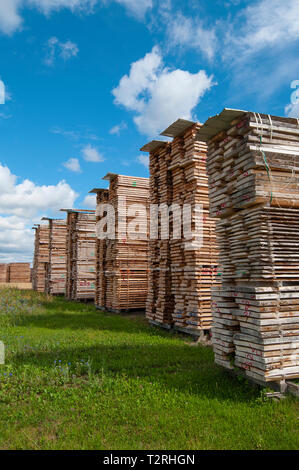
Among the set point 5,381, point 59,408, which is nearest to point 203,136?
point 59,408

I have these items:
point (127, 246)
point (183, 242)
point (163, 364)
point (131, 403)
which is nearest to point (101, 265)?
point (127, 246)

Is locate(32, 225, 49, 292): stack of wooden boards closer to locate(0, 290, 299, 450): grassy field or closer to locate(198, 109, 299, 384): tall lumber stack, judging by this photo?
locate(0, 290, 299, 450): grassy field

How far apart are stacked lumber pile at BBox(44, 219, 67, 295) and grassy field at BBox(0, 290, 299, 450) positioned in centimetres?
1680

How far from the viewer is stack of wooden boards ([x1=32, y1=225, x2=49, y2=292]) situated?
91.8 ft

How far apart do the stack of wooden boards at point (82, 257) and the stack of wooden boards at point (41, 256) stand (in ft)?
21.5

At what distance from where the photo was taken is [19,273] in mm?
36938

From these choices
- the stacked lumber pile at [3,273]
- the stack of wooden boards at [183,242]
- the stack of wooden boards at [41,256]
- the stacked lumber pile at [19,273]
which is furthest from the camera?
the stacked lumber pile at [19,273]

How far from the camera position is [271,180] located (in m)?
5.69

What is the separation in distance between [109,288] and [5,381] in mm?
10785

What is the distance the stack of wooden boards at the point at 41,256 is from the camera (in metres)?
28.0

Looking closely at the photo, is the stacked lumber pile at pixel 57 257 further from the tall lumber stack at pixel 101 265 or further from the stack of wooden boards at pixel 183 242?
the stack of wooden boards at pixel 183 242

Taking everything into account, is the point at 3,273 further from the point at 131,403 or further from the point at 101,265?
the point at 131,403

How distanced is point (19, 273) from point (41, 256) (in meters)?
10.6

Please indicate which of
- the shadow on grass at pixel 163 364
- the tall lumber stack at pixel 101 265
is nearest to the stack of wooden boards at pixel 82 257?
the tall lumber stack at pixel 101 265
